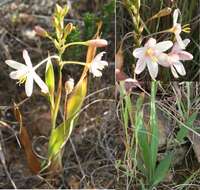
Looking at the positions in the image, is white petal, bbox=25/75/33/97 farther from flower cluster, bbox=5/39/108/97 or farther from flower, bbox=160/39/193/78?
flower, bbox=160/39/193/78

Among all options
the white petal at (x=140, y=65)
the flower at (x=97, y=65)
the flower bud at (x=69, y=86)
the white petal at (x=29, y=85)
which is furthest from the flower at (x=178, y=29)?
the white petal at (x=29, y=85)

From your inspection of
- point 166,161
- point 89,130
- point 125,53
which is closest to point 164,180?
point 166,161

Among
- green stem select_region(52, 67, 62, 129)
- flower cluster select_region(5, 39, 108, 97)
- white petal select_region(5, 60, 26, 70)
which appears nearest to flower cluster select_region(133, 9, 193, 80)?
flower cluster select_region(5, 39, 108, 97)

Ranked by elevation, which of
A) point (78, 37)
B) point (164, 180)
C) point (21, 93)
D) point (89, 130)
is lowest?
point (164, 180)

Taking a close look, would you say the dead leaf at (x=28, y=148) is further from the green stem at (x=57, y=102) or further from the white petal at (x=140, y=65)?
the white petal at (x=140, y=65)

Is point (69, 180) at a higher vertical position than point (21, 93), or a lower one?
lower

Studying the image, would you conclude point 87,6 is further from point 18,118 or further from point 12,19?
point 18,118

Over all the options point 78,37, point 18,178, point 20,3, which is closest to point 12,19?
point 20,3
